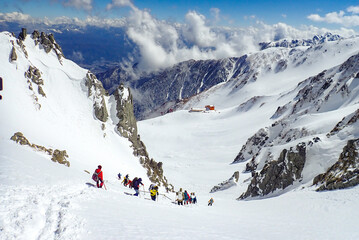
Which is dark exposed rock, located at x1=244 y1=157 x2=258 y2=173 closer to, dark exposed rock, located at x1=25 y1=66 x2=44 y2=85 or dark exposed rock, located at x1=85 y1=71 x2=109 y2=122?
dark exposed rock, located at x1=85 y1=71 x2=109 y2=122

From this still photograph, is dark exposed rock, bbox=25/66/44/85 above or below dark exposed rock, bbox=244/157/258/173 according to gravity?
above

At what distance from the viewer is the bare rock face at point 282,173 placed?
3550 cm

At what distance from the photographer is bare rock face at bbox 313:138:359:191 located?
76.8 feet

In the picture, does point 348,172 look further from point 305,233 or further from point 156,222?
point 156,222

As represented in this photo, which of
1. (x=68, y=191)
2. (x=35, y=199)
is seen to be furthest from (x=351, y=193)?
(x=35, y=199)

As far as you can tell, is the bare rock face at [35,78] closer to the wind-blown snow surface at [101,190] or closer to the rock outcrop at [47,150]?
the wind-blown snow surface at [101,190]

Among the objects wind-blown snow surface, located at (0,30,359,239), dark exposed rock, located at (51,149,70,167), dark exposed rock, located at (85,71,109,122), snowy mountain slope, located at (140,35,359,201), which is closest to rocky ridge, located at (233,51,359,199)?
snowy mountain slope, located at (140,35,359,201)

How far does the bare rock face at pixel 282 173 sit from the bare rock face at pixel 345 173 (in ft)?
20.8

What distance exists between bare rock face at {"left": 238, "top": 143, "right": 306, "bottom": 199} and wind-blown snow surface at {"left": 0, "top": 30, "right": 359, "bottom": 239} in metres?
5.30

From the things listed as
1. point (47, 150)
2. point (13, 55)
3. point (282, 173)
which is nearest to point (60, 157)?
point (47, 150)

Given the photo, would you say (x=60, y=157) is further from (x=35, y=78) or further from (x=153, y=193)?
(x=35, y=78)

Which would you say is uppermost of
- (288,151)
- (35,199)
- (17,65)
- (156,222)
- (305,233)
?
(17,65)

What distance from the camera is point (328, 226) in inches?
628

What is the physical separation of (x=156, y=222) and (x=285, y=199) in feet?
60.2
